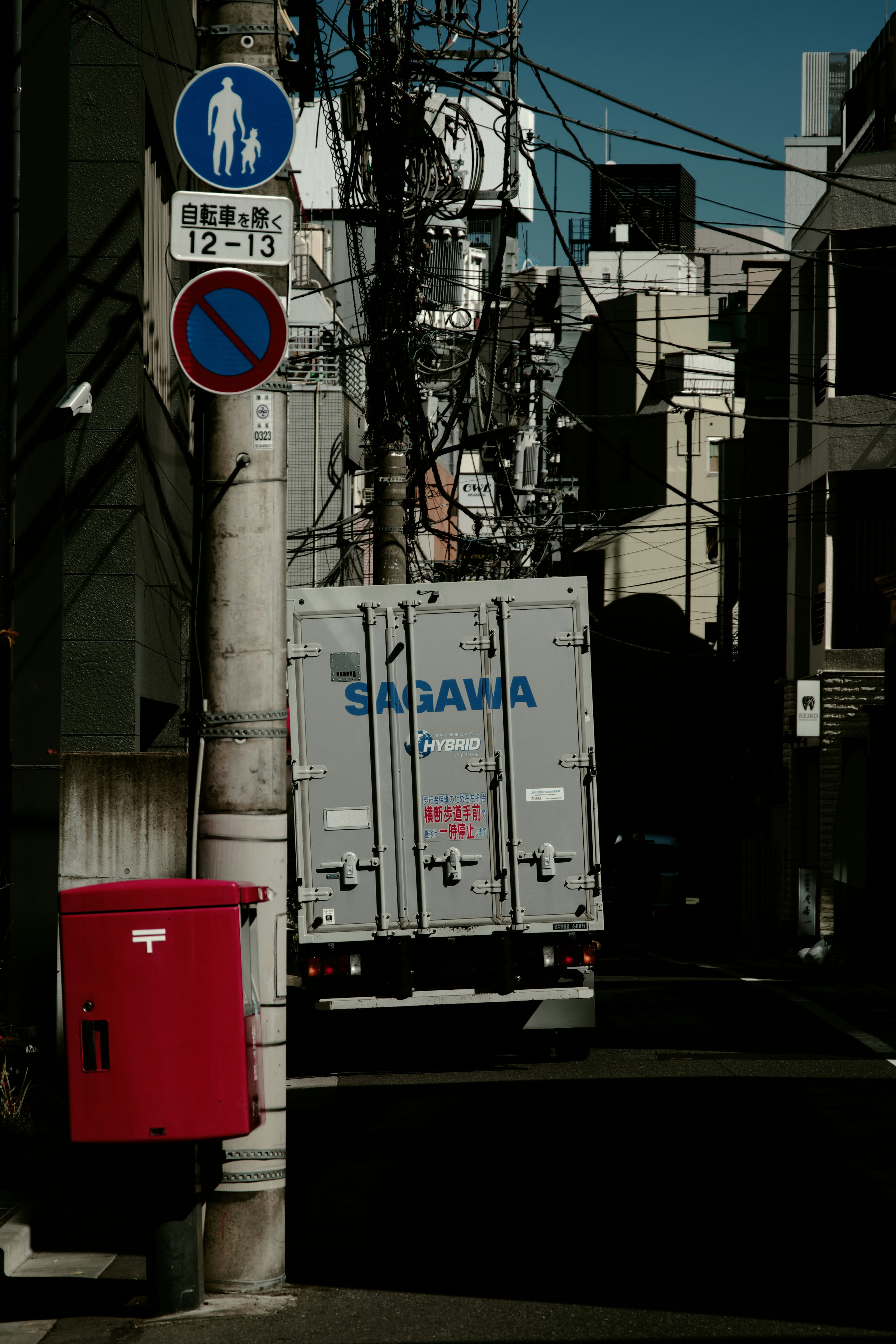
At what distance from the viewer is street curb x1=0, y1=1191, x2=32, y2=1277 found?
6145mm

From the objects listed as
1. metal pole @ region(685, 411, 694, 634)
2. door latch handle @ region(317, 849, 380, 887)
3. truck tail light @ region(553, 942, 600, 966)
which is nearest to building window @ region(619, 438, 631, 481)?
metal pole @ region(685, 411, 694, 634)

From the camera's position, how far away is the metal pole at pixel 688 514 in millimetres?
49312

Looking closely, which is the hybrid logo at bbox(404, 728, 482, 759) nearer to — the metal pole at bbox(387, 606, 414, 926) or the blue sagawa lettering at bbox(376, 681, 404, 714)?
the metal pole at bbox(387, 606, 414, 926)

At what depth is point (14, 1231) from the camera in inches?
251

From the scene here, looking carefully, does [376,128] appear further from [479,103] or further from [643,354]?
[479,103]

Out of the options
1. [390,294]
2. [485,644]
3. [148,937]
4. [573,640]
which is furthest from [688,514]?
[148,937]

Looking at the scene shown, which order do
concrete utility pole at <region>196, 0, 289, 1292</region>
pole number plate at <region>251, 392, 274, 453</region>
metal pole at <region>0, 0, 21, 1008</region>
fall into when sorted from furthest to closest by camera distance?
metal pole at <region>0, 0, 21, 1008</region> < pole number plate at <region>251, 392, 274, 453</region> < concrete utility pole at <region>196, 0, 289, 1292</region>

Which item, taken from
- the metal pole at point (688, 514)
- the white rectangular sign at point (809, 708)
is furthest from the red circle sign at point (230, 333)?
the metal pole at point (688, 514)

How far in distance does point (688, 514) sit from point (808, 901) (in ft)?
84.6

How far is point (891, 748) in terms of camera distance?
78.8 ft

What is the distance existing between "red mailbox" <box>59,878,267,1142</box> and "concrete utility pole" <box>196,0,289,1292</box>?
45cm

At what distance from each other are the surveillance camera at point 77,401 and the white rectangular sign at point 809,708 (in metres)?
19.6

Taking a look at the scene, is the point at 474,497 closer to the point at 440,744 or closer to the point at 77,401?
the point at 440,744

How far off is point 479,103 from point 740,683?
31.7 metres
